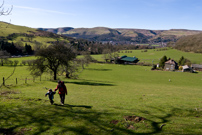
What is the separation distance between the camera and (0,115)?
10859 millimetres

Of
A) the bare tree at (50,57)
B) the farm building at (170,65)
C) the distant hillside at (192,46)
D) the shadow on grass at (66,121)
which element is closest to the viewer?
the shadow on grass at (66,121)

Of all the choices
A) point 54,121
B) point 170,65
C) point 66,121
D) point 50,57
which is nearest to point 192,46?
point 170,65

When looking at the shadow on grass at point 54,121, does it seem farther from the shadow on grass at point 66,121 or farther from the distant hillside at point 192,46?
the distant hillside at point 192,46

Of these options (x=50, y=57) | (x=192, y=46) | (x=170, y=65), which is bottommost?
(x=170, y=65)

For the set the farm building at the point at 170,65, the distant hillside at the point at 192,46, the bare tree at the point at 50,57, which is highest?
the distant hillside at the point at 192,46

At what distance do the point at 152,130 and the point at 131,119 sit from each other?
73.6 inches

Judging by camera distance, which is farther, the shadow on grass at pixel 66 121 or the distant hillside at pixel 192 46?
the distant hillside at pixel 192 46

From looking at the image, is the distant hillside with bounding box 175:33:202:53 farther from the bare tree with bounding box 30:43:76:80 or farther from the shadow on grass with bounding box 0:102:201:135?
the shadow on grass with bounding box 0:102:201:135

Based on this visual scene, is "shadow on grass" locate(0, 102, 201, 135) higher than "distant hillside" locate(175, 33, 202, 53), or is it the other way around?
"distant hillside" locate(175, 33, 202, 53)

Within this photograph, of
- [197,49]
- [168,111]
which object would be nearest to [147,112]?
[168,111]

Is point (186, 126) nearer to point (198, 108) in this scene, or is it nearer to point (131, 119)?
point (131, 119)

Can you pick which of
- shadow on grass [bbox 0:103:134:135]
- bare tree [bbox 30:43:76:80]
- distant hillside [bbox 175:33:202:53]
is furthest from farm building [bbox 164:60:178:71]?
shadow on grass [bbox 0:103:134:135]

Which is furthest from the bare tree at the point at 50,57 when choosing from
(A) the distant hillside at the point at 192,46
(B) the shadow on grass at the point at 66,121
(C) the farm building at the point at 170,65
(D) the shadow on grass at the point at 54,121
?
(A) the distant hillside at the point at 192,46

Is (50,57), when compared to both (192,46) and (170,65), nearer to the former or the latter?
(170,65)
